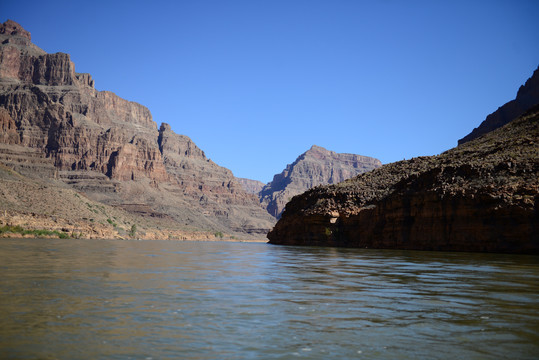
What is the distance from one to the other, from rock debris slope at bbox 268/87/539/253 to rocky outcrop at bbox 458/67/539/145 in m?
49.7

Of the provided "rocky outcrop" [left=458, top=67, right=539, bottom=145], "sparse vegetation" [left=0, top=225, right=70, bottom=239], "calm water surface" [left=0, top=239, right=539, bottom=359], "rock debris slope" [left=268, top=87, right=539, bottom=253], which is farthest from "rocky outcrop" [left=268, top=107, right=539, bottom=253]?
"rocky outcrop" [left=458, top=67, right=539, bottom=145]

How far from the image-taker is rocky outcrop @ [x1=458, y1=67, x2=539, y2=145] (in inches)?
4491

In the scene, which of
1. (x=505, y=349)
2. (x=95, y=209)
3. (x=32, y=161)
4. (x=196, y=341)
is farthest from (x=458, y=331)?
(x=32, y=161)

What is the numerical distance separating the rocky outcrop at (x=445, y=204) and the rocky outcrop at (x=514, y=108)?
49.8 m

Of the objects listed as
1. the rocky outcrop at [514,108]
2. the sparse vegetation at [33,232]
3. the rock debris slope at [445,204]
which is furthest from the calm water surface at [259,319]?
the rocky outcrop at [514,108]

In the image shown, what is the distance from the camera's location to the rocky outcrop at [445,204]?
158ft

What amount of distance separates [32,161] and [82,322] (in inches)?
6164

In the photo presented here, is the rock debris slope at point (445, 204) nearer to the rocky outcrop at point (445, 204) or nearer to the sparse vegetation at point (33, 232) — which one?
the rocky outcrop at point (445, 204)

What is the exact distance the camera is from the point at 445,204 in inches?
2194

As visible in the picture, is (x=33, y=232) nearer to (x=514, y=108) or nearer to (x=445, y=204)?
(x=445, y=204)

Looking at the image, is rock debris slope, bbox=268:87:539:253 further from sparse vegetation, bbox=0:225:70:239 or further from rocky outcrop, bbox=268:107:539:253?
sparse vegetation, bbox=0:225:70:239

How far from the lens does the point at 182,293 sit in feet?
50.0

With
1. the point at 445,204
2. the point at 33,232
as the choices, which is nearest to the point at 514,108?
the point at 445,204

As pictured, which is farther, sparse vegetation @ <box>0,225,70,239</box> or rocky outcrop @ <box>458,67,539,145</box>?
rocky outcrop @ <box>458,67,539,145</box>
